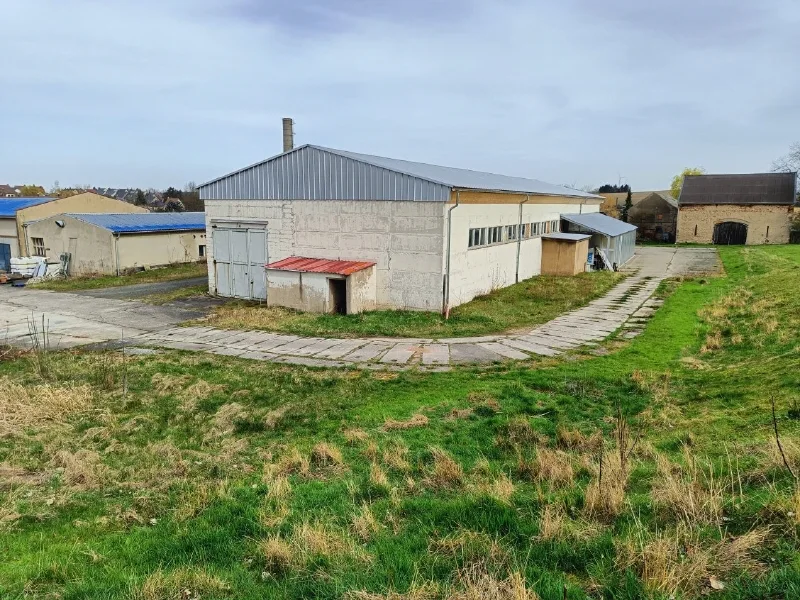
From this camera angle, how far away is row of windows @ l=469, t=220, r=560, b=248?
2019cm

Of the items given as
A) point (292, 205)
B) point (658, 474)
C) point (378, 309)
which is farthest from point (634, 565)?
point (292, 205)

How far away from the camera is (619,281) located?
26.3 metres

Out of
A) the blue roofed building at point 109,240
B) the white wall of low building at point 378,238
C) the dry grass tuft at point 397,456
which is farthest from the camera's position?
the blue roofed building at point 109,240

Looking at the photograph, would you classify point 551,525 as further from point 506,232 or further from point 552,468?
point 506,232

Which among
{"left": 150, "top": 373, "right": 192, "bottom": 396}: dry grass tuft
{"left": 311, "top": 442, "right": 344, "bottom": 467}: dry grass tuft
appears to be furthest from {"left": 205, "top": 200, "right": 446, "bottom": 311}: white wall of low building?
{"left": 311, "top": 442, "right": 344, "bottom": 467}: dry grass tuft

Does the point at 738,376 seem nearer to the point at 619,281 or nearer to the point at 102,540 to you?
the point at 102,540

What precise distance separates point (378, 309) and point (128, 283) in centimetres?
1597

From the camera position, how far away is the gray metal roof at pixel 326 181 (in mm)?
17766

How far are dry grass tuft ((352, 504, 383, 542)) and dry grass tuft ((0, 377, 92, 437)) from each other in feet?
21.8

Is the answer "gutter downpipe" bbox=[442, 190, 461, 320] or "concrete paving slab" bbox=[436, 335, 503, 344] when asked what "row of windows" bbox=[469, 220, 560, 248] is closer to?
"gutter downpipe" bbox=[442, 190, 461, 320]

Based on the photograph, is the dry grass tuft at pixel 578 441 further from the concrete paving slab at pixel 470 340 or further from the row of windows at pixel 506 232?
the row of windows at pixel 506 232

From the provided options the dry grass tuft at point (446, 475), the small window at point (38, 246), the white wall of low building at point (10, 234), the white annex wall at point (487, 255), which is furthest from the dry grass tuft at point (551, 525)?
the white wall of low building at point (10, 234)

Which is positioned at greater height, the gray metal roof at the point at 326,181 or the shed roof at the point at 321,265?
the gray metal roof at the point at 326,181

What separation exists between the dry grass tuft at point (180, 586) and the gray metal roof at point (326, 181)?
47.7 ft
